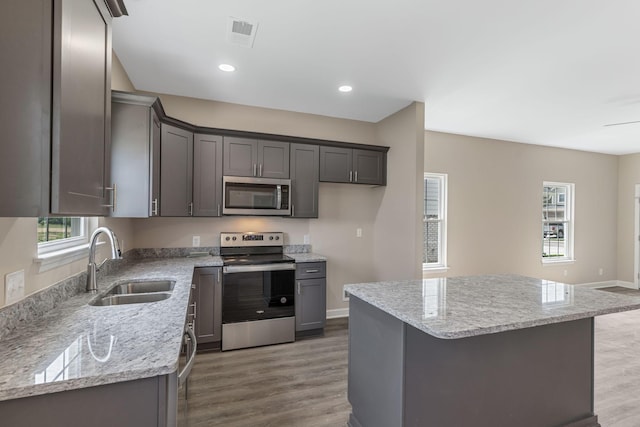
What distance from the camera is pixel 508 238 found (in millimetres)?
5277

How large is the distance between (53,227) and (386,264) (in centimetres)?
333

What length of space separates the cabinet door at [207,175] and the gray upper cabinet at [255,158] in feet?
0.31

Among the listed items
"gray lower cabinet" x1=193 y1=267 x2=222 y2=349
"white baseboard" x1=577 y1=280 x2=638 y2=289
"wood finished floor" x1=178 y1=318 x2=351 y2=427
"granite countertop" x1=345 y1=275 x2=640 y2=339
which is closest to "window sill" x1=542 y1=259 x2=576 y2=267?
"white baseboard" x1=577 y1=280 x2=638 y2=289

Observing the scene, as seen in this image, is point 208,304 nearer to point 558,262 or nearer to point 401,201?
point 401,201

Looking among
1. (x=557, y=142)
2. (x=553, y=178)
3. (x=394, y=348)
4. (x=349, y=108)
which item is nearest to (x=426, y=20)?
(x=349, y=108)

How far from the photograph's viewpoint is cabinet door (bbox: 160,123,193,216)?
110 inches

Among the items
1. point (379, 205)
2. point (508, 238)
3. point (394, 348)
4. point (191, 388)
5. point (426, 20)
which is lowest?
point (191, 388)

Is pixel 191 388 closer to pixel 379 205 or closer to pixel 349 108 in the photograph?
pixel 379 205

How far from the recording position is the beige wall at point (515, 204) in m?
4.91

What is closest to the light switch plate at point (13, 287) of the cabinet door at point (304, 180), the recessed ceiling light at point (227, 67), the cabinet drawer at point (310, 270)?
the recessed ceiling light at point (227, 67)

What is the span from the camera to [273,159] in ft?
11.6

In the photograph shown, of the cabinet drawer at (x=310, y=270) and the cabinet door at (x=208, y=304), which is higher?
the cabinet drawer at (x=310, y=270)

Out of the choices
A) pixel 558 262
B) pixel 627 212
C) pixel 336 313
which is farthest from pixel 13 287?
pixel 627 212

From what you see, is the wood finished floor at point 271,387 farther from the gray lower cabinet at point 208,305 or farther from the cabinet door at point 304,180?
the cabinet door at point 304,180
